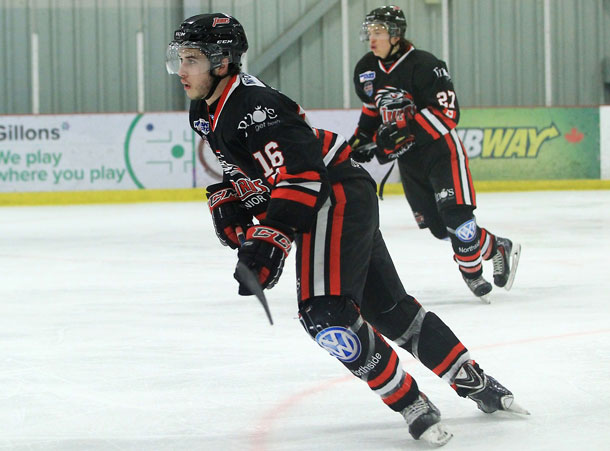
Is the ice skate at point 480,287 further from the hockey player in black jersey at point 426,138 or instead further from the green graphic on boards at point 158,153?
the green graphic on boards at point 158,153

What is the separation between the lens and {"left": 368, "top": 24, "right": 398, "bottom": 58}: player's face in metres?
4.25

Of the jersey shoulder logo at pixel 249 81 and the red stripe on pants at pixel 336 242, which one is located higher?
the jersey shoulder logo at pixel 249 81

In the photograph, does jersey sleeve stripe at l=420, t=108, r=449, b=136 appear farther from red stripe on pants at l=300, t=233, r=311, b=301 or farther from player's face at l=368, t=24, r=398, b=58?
red stripe on pants at l=300, t=233, r=311, b=301

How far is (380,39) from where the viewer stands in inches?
168

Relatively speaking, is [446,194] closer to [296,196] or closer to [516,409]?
[516,409]

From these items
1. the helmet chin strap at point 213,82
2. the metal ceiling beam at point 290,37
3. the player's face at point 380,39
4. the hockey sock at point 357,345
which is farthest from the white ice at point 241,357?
the metal ceiling beam at point 290,37

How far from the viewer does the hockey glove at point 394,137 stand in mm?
4270

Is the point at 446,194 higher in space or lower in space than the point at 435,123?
lower

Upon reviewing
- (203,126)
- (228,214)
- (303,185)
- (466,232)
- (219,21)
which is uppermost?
(219,21)

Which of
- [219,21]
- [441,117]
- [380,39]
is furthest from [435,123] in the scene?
[219,21]

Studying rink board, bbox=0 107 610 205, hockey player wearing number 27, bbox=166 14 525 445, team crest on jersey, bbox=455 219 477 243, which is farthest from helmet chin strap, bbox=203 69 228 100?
rink board, bbox=0 107 610 205

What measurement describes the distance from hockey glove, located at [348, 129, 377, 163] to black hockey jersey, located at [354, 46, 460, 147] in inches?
4.3

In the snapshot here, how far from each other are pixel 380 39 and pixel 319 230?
89.2 inches

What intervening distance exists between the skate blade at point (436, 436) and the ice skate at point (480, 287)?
1982 mm
